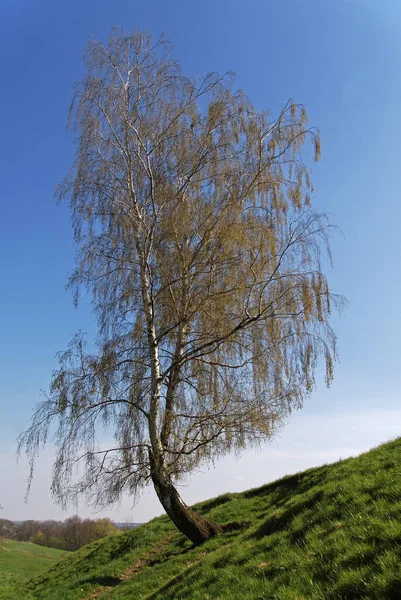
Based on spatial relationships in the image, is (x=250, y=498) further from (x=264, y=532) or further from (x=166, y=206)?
(x=166, y=206)

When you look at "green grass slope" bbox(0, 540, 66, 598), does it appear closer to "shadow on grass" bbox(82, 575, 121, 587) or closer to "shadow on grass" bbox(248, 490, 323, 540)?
"shadow on grass" bbox(82, 575, 121, 587)

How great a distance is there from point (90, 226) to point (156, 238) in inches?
79.8

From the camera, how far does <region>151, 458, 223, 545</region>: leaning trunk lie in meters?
11.7

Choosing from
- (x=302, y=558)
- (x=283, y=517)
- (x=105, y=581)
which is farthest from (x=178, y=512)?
(x=302, y=558)

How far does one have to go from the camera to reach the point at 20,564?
3094cm

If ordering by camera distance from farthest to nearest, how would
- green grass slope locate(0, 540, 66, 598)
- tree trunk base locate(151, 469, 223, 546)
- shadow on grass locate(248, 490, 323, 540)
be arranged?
green grass slope locate(0, 540, 66, 598) → tree trunk base locate(151, 469, 223, 546) → shadow on grass locate(248, 490, 323, 540)

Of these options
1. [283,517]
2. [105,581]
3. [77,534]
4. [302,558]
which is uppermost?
[283,517]

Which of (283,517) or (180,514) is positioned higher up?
(180,514)

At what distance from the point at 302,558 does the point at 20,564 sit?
3209 centimetres

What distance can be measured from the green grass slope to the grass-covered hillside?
9570 millimetres

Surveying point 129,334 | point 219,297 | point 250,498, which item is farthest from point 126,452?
point 250,498

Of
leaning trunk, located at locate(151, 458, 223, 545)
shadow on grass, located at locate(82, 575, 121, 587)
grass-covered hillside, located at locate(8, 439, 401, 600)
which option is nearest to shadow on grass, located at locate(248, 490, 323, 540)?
grass-covered hillside, located at locate(8, 439, 401, 600)

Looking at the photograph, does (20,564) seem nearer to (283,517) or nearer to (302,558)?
(283,517)

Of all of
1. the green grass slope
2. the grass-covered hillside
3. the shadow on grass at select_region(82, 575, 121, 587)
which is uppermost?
the grass-covered hillside
